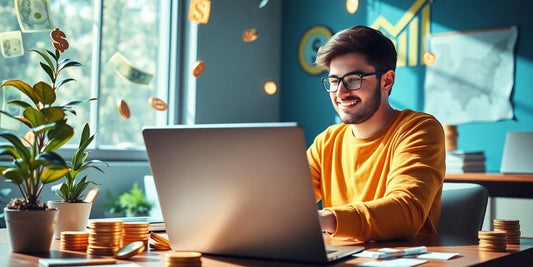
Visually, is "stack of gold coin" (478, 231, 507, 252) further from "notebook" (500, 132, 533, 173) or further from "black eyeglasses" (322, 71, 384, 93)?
"notebook" (500, 132, 533, 173)

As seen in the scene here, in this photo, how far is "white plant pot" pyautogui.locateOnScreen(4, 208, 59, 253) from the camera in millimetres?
1370

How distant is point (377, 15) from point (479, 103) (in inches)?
37.6

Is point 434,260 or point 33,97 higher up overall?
point 33,97

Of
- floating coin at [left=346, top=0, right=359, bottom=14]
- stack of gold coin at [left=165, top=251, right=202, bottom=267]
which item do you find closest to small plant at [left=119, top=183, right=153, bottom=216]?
floating coin at [left=346, top=0, right=359, bottom=14]

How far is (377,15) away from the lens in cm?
468

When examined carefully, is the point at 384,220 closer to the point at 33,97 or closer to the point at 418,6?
the point at 33,97

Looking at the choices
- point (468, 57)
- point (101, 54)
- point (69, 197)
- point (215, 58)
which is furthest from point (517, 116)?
point (69, 197)

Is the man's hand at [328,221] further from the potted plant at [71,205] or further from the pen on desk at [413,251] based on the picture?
the potted plant at [71,205]

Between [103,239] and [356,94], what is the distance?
3.01 ft

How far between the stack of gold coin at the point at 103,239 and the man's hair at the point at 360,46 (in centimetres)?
88

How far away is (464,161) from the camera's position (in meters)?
3.79

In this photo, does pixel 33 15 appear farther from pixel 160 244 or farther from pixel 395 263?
pixel 395 263

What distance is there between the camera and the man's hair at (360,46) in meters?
1.96

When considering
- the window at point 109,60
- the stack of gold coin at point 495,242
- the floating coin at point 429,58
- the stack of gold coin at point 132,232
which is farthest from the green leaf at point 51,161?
the floating coin at point 429,58
